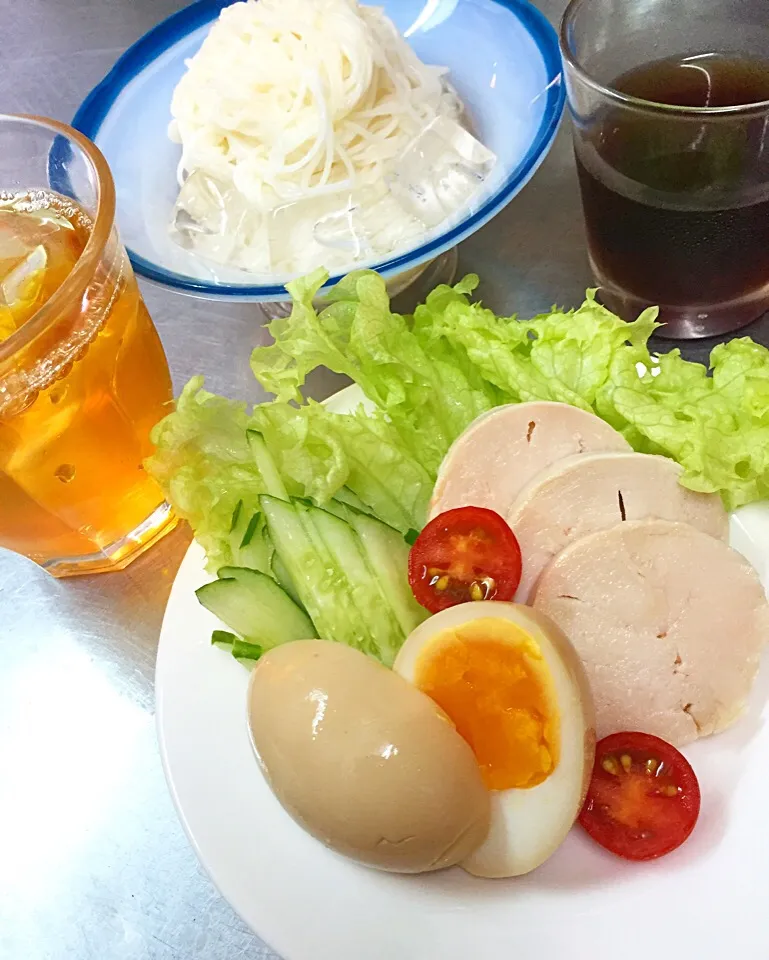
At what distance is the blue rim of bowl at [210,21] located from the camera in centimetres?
145

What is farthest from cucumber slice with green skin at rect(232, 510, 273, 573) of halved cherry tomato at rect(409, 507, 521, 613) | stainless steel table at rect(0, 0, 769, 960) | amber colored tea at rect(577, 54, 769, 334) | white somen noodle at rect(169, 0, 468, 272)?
amber colored tea at rect(577, 54, 769, 334)

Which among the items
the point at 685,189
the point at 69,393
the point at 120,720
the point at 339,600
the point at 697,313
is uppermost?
the point at 69,393

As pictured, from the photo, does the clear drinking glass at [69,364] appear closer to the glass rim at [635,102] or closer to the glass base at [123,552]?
the glass base at [123,552]

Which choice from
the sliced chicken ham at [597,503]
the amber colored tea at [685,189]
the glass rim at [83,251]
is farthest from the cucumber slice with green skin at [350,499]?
the amber colored tea at [685,189]

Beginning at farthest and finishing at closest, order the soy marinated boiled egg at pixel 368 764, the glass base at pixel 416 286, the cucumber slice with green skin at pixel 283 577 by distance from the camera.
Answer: the glass base at pixel 416 286
the cucumber slice with green skin at pixel 283 577
the soy marinated boiled egg at pixel 368 764

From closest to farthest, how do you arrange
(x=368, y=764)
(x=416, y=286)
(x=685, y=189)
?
1. (x=368, y=764)
2. (x=685, y=189)
3. (x=416, y=286)

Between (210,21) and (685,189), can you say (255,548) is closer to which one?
(685,189)

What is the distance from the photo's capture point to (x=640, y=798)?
1.04 metres

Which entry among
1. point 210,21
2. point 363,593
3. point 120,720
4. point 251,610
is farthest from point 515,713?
point 210,21

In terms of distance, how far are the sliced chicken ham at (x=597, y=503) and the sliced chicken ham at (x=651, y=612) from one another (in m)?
0.06

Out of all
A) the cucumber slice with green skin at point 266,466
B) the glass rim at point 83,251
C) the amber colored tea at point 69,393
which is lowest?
the cucumber slice with green skin at point 266,466

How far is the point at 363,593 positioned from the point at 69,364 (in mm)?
552

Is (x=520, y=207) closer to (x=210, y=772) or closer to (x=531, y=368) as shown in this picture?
(x=531, y=368)

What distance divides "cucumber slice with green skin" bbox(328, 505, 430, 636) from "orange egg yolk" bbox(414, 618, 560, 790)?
0.18 metres
